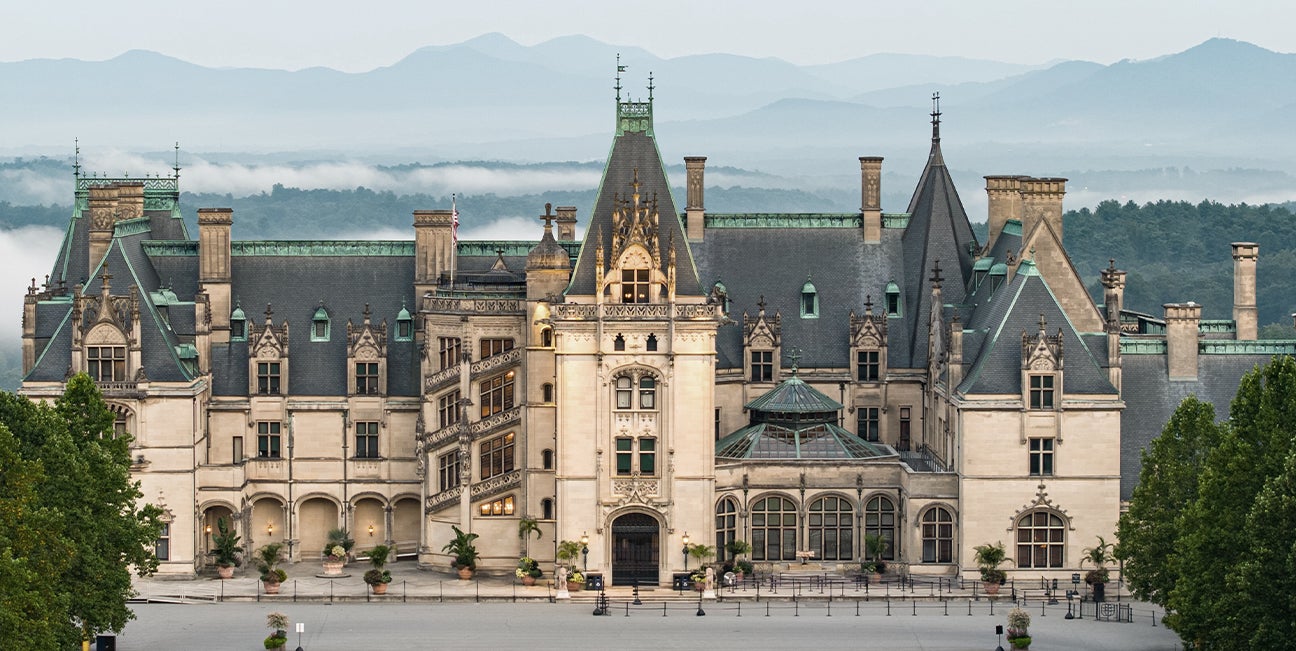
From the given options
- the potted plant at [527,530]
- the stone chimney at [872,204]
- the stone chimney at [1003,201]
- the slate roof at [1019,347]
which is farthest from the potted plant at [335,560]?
the stone chimney at [1003,201]

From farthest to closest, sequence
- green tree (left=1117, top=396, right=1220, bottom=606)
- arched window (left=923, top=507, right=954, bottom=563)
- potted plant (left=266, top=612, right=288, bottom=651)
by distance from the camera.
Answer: arched window (left=923, top=507, right=954, bottom=563)
green tree (left=1117, top=396, right=1220, bottom=606)
potted plant (left=266, top=612, right=288, bottom=651)

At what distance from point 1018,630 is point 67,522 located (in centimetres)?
3494

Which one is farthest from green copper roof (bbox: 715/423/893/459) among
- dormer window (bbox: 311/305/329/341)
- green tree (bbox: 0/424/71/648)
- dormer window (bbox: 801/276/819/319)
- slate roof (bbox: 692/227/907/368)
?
green tree (bbox: 0/424/71/648)

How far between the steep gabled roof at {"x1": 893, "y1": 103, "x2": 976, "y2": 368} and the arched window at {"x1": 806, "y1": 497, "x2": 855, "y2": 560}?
9.29m

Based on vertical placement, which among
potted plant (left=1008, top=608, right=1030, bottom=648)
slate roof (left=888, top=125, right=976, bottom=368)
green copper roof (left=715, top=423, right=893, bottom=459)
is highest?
slate roof (left=888, top=125, right=976, bottom=368)

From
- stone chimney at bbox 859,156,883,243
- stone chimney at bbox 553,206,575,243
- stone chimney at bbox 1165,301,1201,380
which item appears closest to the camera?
stone chimney at bbox 1165,301,1201,380

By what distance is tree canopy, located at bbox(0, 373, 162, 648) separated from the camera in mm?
82750

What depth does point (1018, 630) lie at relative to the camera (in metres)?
97.8

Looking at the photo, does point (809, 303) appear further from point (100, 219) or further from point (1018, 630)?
point (100, 219)

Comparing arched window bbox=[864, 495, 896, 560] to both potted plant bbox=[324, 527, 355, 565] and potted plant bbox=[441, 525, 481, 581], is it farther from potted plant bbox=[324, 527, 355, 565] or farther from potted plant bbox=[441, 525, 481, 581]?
A: potted plant bbox=[324, 527, 355, 565]

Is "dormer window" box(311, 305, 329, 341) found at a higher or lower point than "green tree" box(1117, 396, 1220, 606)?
higher

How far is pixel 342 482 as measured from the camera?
119m

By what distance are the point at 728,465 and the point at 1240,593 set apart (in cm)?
3214

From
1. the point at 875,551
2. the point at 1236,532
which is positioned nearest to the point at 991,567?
the point at 875,551
